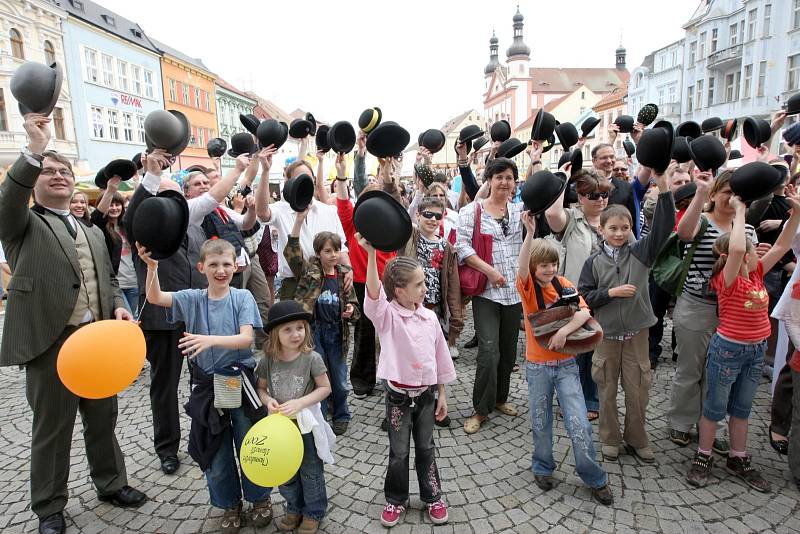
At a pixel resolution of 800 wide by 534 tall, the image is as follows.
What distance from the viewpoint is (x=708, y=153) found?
3061mm

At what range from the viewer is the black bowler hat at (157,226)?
7.74 ft

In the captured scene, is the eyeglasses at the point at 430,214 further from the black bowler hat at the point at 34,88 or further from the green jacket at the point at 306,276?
the black bowler hat at the point at 34,88

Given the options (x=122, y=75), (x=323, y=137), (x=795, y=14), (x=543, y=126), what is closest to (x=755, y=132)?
(x=543, y=126)

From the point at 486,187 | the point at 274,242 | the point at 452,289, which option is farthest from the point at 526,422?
the point at 274,242

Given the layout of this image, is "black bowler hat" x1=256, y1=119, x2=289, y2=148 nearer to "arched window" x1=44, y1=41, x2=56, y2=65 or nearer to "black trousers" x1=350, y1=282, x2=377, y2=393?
"black trousers" x1=350, y1=282, x2=377, y2=393

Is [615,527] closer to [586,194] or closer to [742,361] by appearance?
[742,361]

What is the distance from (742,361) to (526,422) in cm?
173

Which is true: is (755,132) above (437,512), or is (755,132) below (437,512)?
above

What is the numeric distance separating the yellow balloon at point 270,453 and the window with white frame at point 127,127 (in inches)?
1310

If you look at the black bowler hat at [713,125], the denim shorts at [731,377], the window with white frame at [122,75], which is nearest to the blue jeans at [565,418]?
the denim shorts at [731,377]

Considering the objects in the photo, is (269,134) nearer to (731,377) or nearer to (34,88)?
(34,88)

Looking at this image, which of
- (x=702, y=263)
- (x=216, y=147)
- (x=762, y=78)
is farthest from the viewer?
(x=762, y=78)

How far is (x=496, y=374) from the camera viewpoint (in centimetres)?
412

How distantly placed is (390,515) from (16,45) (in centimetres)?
3014
